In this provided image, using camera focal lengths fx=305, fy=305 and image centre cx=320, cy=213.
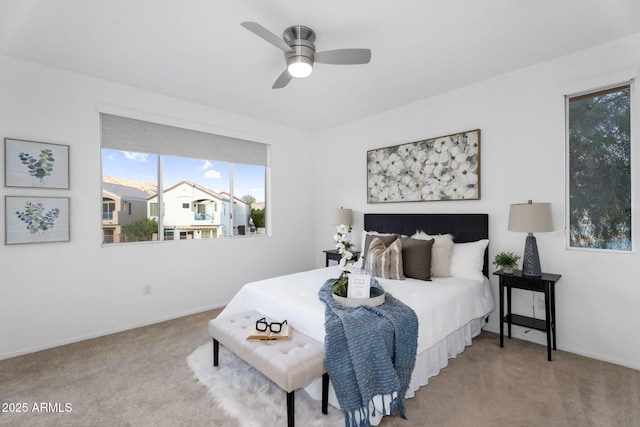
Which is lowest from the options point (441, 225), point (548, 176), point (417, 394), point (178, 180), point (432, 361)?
point (417, 394)

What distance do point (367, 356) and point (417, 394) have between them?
661 millimetres

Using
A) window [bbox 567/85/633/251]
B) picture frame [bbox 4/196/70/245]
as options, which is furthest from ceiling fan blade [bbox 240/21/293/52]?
window [bbox 567/85/633/251]

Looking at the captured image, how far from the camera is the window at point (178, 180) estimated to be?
343 cm

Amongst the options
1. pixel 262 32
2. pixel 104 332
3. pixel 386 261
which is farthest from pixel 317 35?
pixel 104 332

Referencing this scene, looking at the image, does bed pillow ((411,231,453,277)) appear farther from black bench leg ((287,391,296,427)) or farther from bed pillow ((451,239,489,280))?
black bench leg ((287,391,296,427))

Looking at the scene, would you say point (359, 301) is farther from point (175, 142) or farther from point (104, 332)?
point (175, 142)

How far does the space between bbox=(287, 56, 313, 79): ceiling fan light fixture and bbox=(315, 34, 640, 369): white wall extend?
1.96 m

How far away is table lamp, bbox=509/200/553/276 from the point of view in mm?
2613

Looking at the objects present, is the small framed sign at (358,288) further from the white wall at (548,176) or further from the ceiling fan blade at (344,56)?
the white wall at (548,176)

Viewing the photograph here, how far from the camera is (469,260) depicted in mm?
3055

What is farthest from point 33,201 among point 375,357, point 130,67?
point 375,357

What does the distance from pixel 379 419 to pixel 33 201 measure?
11.3 feet

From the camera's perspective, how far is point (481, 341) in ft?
9.83

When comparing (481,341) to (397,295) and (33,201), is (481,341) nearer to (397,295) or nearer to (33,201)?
(397,295)
